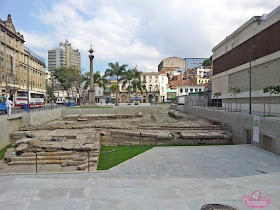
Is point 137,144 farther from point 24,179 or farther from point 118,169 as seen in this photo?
point 24,179

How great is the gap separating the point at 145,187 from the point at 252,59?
25.4 metres

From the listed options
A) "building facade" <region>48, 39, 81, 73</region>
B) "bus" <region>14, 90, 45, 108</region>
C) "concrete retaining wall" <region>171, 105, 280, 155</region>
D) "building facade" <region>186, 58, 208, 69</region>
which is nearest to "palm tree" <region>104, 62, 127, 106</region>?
"bus" <region>14, 90, 45, 108</region>

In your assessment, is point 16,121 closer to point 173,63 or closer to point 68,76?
point 68,76

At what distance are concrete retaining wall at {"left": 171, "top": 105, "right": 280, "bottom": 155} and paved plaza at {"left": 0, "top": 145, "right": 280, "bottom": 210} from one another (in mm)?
2799

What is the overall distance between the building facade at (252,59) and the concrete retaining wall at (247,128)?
203 inches

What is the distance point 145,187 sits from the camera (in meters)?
6.98

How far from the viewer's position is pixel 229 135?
61.4ft

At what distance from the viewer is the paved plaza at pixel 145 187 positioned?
560 centimetres

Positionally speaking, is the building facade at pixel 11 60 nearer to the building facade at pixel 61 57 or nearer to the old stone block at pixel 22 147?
the old stone block at pixel 22 147

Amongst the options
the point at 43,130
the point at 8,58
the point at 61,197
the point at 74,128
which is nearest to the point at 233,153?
the point at 61,197

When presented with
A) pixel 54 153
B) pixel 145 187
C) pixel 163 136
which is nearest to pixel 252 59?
pixel 163 136

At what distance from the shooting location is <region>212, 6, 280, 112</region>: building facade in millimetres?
21703

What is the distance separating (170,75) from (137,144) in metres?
87.2

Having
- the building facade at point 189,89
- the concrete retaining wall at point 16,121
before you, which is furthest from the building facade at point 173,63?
the concrete retaining wall at point 16,121
